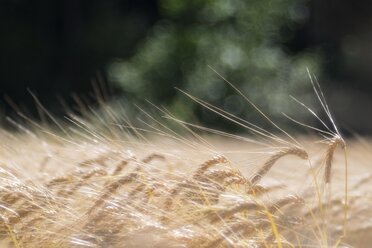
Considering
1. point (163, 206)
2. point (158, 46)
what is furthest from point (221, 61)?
point (163, 206)

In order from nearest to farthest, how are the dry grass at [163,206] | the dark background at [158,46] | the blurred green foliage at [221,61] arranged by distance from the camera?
the dry grass at [163,206] → the blurred green foliage at [221,61] → the dark background at [158,46]

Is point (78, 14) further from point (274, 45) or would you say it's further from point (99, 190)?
point (99, 190)

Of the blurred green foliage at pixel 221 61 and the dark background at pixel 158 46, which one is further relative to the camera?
the dark background at pixel 158 46

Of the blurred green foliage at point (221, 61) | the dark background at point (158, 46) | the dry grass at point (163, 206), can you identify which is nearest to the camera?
the dry grass at point (163, 206)

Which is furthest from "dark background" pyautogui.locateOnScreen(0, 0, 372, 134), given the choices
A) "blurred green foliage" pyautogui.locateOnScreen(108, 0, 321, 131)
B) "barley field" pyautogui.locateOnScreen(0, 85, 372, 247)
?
"barley field" pyautogui.locateOnScreen(0, 85, 372, 247)

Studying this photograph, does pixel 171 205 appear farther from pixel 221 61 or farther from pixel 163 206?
pixel 221 61

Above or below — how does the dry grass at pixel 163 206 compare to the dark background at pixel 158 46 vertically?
above

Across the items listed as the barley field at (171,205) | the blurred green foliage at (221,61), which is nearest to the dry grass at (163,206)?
the barley field at (171,205)

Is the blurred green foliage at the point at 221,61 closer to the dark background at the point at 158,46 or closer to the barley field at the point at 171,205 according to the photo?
the dark background at the point at 158,46
